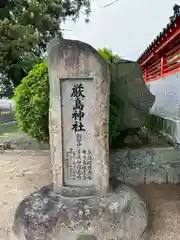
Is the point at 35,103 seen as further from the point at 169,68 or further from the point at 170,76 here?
the point at 169,68

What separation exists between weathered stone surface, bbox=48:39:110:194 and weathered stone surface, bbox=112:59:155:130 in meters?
1.57

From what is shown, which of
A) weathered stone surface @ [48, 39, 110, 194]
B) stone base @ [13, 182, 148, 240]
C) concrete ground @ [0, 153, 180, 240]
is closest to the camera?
stone base @ [13, 182, 148, 240]

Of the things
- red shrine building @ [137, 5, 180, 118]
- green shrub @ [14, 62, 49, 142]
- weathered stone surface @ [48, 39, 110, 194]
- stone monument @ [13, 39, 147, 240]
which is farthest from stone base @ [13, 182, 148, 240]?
red shrine building @ [137, 5, 180, 118]

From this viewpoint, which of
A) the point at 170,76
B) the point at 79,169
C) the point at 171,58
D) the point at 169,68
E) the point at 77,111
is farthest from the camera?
the point at 169,68

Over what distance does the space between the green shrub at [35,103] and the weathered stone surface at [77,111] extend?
1332 millimetres

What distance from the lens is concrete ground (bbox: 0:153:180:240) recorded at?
9.85 ft

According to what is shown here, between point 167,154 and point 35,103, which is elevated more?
point 35,103

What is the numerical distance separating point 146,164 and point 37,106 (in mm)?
1950

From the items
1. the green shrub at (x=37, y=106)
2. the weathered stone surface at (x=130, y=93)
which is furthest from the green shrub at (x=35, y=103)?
the weathered stone surface at (x=130, y=93)

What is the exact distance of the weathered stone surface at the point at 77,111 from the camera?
2.64 m

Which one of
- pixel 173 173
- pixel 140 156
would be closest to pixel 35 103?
pixel 140 156

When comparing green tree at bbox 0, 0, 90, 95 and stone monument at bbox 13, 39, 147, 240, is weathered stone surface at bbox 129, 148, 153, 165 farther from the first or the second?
green tree at bbox 0, 0, 90, 95

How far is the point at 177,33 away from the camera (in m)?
4.05

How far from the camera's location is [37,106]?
4.05 meters
